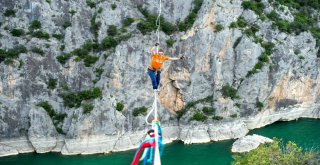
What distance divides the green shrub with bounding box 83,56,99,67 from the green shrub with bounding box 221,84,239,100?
1307 centimetres

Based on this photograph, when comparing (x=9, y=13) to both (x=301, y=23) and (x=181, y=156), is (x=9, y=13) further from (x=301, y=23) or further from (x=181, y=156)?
(x=301, y=23)

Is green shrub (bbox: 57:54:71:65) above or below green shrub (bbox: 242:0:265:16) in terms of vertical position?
below

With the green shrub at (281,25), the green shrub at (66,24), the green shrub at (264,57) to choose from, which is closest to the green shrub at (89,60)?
the green shrub at (66,24)

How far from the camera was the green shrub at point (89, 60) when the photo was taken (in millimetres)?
42994

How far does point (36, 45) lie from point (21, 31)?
2.06 metres

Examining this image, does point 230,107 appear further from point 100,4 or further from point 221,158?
point 100,4

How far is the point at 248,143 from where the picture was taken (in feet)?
127

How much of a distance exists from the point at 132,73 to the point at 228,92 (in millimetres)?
9899

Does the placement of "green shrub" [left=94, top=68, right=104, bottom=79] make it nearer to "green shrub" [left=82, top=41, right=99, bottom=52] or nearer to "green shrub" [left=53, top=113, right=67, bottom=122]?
"green shrub" [left=82, top=41, right=99, bottom=52]

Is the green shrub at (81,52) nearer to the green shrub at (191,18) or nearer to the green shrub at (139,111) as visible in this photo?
the green shrub at (139,111)

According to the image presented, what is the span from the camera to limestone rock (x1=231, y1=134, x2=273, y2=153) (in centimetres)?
3850

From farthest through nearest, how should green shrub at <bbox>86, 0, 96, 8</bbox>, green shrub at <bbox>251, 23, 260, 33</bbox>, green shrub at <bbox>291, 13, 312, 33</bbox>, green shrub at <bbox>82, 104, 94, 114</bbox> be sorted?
1. green shrub at <bbox>291, 13, 312, 33</bbox>
2. green shrub at <bbox>251, 23, 260, 33</bbox>
3. green shrub at <bbox>86, 0, 96, 8</bbox>
4. green shrub at <bbox>82, 104, 94, 114</bbox>

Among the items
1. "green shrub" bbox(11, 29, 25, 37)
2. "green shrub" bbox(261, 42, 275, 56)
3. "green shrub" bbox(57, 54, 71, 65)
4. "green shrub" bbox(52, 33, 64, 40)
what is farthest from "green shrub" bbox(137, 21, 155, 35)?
"green shrub" bbox(261, 42, 275, 56)

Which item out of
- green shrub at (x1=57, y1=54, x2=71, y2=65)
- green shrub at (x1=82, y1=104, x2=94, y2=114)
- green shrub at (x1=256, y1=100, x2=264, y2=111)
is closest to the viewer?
green shrub at (x1=82, y1=104, x2=94, y2=114)
